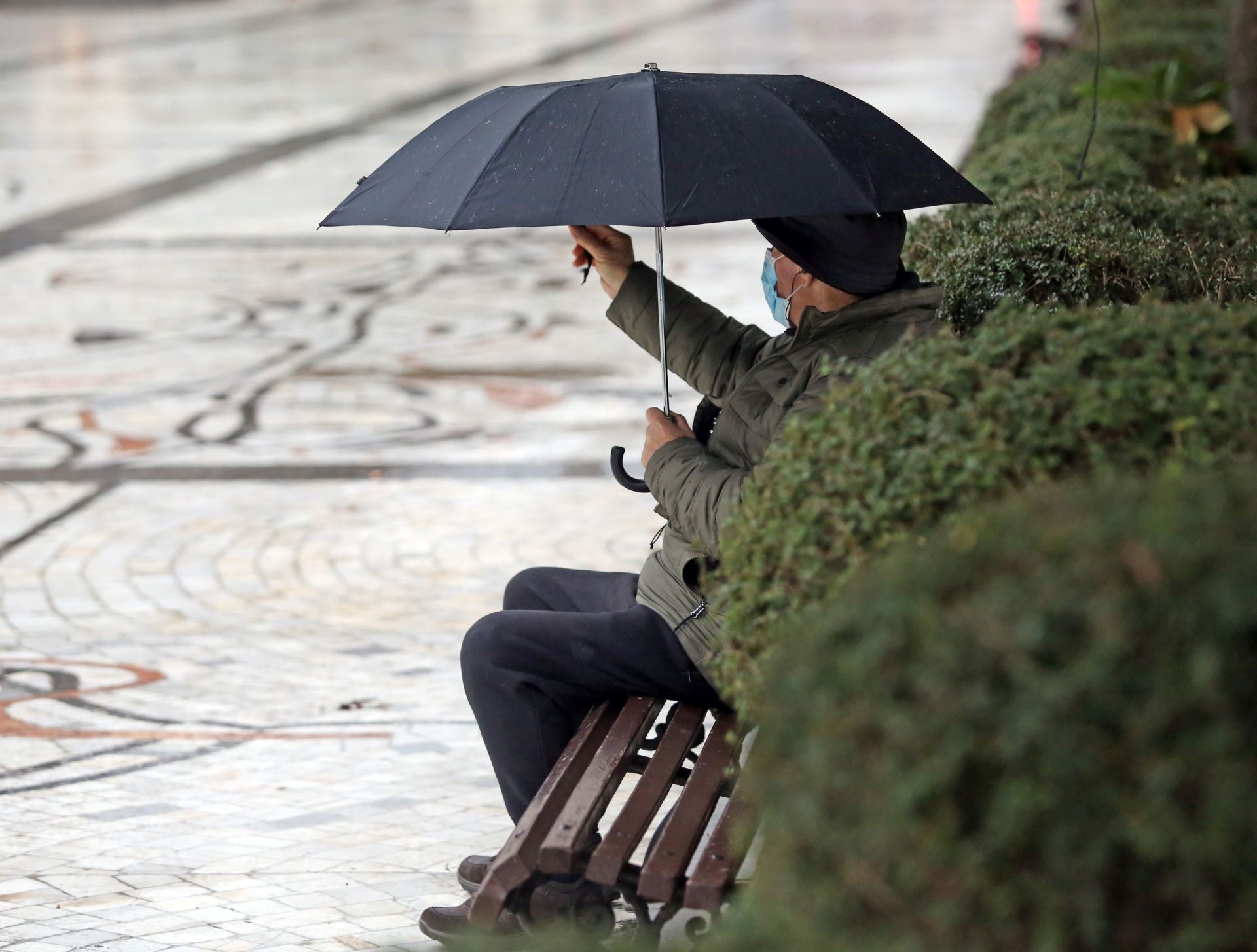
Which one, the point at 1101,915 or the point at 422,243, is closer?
the point at 1101,915

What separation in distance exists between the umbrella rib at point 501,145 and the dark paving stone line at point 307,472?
12.3ft

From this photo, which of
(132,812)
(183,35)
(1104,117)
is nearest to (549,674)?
(132,812)

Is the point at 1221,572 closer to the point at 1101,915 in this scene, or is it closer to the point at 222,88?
the point at 1101,915

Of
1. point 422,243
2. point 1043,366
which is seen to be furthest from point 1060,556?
point 422,243

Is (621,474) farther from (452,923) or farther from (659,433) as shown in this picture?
(452,923)

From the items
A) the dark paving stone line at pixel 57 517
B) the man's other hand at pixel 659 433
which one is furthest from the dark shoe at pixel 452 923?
the dark paving stone line at pixel 57 517

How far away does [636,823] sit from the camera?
2975mm

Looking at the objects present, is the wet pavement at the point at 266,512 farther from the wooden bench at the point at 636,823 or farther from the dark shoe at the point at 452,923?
the wooden bench at the point at 636,823

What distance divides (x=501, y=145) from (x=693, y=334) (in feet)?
2.19

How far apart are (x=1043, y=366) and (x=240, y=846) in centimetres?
232

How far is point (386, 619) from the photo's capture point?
561 centimetres

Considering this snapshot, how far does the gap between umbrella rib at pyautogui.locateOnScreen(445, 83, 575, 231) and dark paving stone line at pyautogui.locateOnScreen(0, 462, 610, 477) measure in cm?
374

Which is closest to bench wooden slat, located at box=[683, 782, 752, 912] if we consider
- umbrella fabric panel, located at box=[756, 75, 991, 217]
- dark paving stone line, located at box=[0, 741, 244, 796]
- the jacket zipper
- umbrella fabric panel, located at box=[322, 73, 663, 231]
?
the jacket zipper

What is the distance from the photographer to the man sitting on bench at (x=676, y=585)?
10.7ft
